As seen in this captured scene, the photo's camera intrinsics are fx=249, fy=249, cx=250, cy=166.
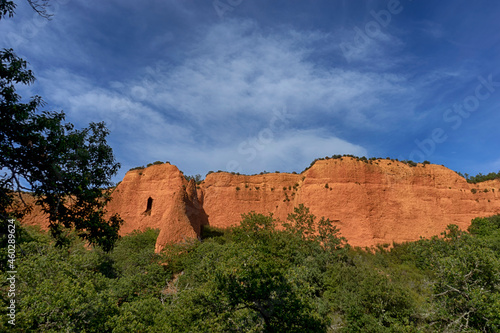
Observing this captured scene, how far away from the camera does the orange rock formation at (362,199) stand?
108 feet

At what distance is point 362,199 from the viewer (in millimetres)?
34844

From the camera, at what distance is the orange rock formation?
33031 millimetres

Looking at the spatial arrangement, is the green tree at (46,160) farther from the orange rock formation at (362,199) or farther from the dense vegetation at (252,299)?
the orange rock formation at (362,199)

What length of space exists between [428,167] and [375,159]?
7.91 metres

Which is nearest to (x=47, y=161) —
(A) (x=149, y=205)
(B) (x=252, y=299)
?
(B) (x=252, y=299)

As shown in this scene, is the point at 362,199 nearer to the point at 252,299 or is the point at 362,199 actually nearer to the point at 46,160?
the point at 252,299

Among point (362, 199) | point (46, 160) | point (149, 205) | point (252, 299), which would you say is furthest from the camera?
point (362, 199)

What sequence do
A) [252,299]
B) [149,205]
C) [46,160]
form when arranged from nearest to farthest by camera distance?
[46,160] → [252,299] → [149,205]

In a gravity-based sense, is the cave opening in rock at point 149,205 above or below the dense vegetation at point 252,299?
above

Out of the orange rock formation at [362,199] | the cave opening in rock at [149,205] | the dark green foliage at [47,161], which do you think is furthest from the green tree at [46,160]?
the cave opening in rock at [149,205]

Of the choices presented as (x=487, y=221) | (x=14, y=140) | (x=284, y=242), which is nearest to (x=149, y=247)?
(x=284, y=242)

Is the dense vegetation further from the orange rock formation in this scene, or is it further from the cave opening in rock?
the cave opening in rock

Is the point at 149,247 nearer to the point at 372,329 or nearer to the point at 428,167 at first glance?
the point at 372,329

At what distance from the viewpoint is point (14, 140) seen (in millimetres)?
5816
